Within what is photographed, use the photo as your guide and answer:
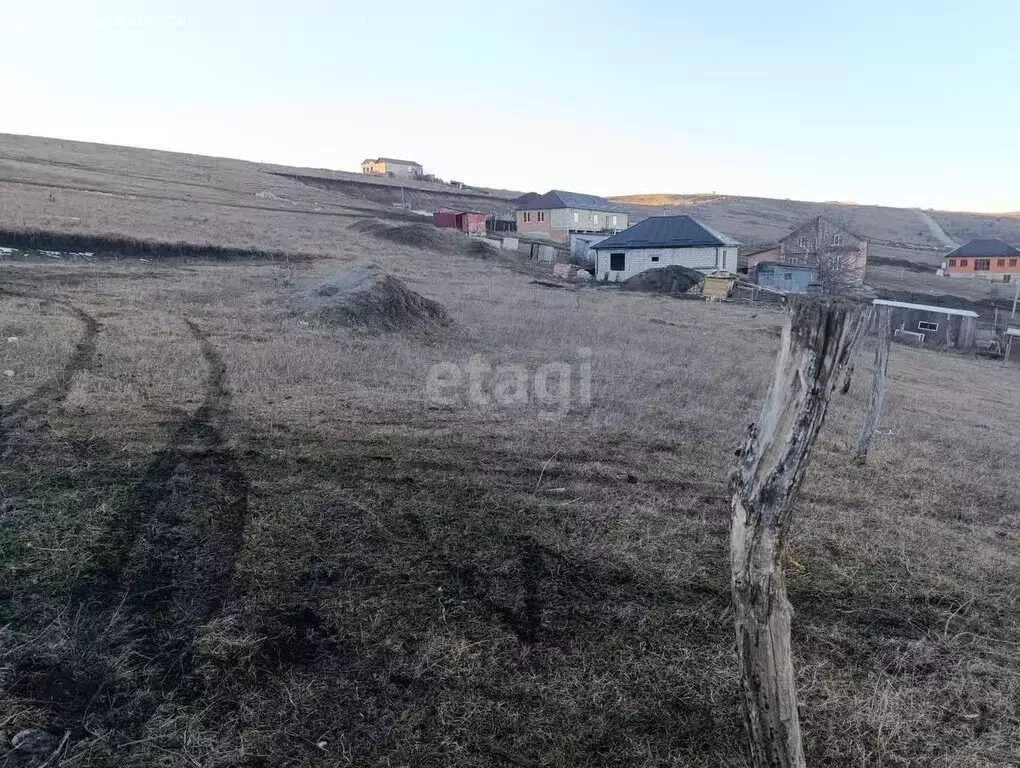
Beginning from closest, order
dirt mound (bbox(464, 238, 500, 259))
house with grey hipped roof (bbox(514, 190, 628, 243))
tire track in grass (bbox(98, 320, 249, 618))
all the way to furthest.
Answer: tire track in grass (bbox(98, 320, 249, 618))
dirt mound (bbox(464, 238, 500, 259))
house with grey hipped roof (bbox(514, 190, 628, 243))

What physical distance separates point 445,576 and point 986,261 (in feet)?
217

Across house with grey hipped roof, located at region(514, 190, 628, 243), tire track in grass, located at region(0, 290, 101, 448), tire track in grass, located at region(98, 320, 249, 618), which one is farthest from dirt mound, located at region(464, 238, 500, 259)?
tire track in grass, located at region(98, 320, 249, 618)

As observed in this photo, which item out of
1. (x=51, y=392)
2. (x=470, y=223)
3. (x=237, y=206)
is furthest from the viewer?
(x=470, y=223)

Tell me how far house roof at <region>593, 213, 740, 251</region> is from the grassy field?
26924 mm

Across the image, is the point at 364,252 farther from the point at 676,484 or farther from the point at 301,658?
the point at 301,658

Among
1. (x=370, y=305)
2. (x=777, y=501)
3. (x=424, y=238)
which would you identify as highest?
(x=424, y=238)

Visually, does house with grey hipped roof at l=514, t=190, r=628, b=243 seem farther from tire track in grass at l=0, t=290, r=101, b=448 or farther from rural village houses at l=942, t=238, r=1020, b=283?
tire track in grass at l=0, t=290, r=101, b=448

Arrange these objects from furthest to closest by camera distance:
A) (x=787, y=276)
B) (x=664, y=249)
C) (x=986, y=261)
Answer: (x=986, y=261), (x=664, y=249), (x=787, y=276)

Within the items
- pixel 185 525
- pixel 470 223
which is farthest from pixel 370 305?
pixel 470 223

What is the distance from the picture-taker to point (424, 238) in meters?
38.5

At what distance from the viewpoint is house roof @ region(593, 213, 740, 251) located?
116ft

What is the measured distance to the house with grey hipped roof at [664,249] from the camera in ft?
116

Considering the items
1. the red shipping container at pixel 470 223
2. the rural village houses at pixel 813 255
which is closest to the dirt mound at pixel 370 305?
the rural village houses at pixel 813 255
